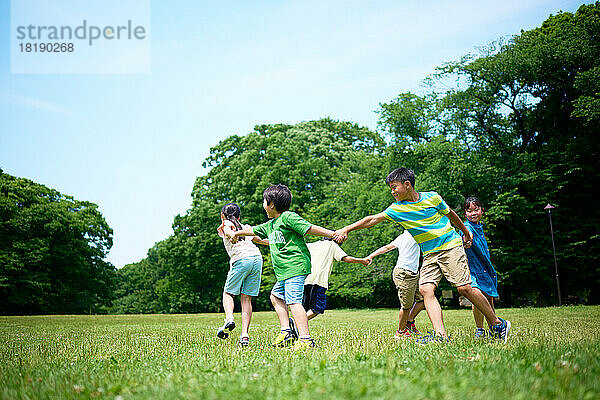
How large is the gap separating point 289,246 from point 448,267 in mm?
1964

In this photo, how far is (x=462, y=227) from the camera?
608 centimetres

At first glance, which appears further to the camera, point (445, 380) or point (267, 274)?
point (267, 274)

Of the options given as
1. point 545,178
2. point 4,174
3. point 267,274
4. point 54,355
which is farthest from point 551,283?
point 4,174

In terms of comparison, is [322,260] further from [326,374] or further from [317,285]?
[326,374]

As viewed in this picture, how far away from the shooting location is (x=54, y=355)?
5.62 meters

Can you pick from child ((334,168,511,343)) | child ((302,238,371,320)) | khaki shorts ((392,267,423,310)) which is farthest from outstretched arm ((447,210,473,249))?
child ((302,238,371,320))

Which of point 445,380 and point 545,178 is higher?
point 545,178

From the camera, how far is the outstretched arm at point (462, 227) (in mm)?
5953

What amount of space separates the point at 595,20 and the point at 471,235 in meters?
23.9

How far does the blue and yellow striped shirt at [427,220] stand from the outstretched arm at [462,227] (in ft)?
0.33

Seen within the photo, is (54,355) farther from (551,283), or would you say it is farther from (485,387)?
(551,283)

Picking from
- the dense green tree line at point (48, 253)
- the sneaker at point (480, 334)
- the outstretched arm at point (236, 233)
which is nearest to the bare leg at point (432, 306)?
the sneaker at point (480, 334)

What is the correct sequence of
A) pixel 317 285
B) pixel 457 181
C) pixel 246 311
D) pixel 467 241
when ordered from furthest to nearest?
1. pixel 457 181
2. pixel 317 285
3. pixel 246 311
4. pixel 467 241

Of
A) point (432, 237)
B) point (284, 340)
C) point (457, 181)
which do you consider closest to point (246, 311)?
point (284, 340)
